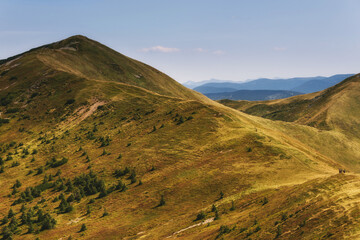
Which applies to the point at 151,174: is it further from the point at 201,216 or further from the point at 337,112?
the point at 337,112

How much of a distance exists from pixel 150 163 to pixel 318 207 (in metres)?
31.3

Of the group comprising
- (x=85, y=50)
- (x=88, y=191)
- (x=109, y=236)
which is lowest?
(x=109, y=236)

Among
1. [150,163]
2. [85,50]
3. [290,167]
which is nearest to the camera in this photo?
[290,167]

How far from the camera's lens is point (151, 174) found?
4472 centimetres

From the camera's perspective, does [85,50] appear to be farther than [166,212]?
Yes

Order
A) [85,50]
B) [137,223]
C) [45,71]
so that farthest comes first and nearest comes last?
[85,50], [45,71], [137,223]

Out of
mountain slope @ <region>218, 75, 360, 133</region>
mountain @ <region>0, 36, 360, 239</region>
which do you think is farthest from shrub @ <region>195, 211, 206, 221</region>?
mountain slope @ <region>218, 75, 360, 133</region>

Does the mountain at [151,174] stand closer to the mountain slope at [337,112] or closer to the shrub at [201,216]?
the shrub at [201,216]

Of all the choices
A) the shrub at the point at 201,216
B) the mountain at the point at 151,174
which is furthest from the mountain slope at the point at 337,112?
the shrub at the point at 201,216

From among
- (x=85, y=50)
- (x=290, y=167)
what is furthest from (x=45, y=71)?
(x=290, y=167)

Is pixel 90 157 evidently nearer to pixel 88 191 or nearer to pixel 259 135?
pixel 88 191

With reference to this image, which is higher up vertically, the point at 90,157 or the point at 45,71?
the point at 45,71

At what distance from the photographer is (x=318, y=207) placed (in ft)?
75.0

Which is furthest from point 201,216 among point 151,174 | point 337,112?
point 337,112
